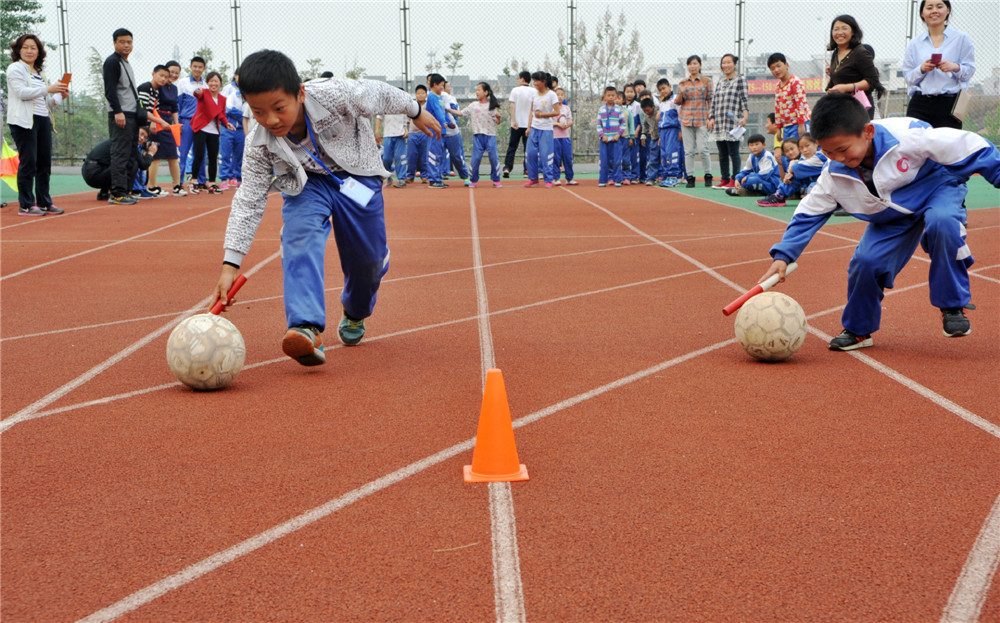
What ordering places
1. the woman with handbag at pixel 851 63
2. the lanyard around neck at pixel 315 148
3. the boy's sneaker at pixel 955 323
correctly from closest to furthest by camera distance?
the lanyard around neck at pixel 315 148 → the boy's sneaker at pixel 955 323 → the woman with handbag at pixel 851 63

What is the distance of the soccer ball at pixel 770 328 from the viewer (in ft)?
15.6

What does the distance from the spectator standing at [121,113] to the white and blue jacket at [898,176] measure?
10.7 m

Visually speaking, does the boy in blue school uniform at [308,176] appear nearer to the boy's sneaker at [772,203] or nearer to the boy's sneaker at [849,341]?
the boy's sneaker at [849,341]

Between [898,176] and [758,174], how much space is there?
33.3 ft

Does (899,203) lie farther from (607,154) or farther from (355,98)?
(607,154)

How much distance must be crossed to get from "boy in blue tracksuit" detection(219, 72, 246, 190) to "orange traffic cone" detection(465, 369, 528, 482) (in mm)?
13872

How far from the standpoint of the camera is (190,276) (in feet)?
26.4

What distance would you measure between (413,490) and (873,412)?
6.57 ft

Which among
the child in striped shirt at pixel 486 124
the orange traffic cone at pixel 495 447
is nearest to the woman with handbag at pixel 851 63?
the orange traffic cone at pixel 495 447

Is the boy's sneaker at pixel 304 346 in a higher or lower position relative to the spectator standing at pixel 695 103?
lower

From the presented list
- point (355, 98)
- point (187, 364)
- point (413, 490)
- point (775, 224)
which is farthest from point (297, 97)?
point (775, 224)

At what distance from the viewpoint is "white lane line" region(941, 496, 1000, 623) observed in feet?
7.57

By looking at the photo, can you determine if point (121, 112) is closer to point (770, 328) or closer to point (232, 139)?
point (232, 139)

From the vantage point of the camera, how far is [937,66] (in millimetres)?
8984
